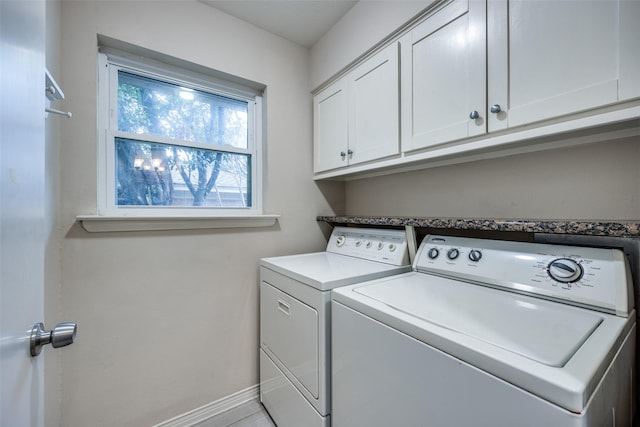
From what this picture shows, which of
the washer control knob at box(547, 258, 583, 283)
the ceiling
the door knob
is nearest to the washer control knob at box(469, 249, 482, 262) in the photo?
the washer control knob at box(547, 258, 583, 283)

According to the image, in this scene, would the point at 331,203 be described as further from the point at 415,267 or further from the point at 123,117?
the point at 123,117

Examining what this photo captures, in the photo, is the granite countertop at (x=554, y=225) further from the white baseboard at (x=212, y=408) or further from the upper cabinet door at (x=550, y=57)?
the white baseboard at (x=212, y=408)

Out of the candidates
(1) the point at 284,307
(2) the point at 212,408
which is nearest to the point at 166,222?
(1) the point at 284,307

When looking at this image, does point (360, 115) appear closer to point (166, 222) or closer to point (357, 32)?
point (357, 32)

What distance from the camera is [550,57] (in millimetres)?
859

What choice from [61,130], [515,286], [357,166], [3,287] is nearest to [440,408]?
[515,286]

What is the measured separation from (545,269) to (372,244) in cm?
83

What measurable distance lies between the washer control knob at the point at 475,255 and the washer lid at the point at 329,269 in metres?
0.32

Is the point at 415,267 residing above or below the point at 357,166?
below

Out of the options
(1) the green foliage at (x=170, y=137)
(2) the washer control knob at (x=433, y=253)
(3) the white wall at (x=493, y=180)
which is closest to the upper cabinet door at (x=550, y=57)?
(3) the white wall at (x=493, y=180)

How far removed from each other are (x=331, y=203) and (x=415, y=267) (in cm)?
98

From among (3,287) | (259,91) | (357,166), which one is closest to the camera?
(3,287)

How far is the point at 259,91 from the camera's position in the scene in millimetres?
1905

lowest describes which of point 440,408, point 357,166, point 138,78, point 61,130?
point 440,408
